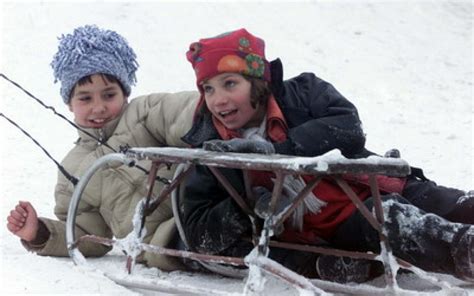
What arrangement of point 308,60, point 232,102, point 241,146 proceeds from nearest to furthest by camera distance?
point 241,146 → point 232,102 → point 308,60

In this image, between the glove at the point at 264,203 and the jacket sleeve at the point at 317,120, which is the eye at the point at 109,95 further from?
the glove at the point at 264,203

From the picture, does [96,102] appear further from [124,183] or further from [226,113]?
[226,113]

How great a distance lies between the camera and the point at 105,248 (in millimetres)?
3617

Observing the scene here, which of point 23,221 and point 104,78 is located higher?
point 104,78

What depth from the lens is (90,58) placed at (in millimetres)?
3561

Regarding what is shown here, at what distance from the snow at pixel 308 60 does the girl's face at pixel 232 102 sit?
1177mm

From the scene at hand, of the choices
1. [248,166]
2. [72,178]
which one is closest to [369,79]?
[72,178]

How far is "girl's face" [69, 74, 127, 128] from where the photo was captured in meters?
3.58

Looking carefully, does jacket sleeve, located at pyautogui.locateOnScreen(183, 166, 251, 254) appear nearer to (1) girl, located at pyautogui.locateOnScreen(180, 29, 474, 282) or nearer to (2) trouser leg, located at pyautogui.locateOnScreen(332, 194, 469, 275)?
(1) girl, located at pyautogui.locateOnScreen(180, 29, 474, 282)

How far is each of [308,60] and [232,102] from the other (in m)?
4.22

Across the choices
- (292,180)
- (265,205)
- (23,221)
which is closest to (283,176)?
(265,205)

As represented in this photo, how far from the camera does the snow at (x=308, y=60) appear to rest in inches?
205

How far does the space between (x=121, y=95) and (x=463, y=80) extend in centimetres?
422

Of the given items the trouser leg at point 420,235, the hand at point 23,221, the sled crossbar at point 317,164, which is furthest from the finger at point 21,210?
the trouser leg at point 420,235
